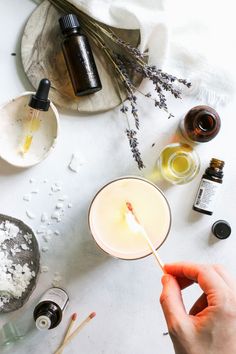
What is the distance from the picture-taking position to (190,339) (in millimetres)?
825

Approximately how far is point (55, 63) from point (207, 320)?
0.63m

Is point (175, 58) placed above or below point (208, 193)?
above

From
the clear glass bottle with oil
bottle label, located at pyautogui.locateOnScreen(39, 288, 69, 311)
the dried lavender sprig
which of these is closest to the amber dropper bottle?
the dried lavender sprig

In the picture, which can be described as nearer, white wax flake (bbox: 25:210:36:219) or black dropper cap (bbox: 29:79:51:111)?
black dropper cap (bbox: 29:79:51:111)

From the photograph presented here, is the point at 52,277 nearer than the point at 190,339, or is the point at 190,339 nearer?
the point at 190,339

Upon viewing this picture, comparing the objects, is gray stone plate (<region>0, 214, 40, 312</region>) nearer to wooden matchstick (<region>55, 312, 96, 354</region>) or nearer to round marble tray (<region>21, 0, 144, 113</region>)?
wooden matchstick (<region>55, 312, 96, 354</region>)

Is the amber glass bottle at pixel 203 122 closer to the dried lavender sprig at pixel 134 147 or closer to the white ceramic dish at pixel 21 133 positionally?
the dried lavender sprig at pixel 134 147

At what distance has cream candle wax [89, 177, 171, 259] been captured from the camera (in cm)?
111

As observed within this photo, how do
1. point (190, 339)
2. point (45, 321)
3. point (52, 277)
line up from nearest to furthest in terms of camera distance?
point (190, 339) < point (45, 321) < point (52, 277)

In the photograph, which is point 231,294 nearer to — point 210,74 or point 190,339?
point 190,339

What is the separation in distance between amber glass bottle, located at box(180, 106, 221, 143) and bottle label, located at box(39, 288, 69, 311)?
458mm

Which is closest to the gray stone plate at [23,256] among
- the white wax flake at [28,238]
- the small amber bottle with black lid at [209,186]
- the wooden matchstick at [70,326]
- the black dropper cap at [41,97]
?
the white wax flake at [28,238]

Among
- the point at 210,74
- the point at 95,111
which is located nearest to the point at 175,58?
the point at 210,74

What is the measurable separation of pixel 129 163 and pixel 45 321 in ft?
1.28
